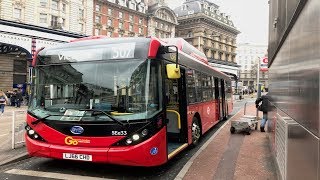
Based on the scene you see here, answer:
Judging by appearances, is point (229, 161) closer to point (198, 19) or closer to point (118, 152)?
point (118, 152)

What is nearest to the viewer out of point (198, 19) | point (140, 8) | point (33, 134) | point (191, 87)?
point (33, 134)

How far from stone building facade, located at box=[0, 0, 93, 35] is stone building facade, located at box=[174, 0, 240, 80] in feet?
130

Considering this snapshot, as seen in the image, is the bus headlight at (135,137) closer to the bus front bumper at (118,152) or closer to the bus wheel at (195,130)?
the bus front bumper at (118,152)

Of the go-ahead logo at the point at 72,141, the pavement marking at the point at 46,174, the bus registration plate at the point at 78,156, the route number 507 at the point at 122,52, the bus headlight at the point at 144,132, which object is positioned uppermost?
the route number 507 at the point at 122,52

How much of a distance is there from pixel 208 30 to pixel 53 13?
54298 mm

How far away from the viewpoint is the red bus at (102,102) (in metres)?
6.10

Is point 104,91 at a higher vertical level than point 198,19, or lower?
lower

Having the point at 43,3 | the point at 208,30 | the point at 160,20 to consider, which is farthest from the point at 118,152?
the point at 208,30

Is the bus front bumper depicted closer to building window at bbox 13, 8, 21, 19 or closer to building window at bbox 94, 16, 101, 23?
building window at bbox 13, 8, 21, 19

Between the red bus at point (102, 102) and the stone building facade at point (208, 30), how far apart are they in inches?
3153

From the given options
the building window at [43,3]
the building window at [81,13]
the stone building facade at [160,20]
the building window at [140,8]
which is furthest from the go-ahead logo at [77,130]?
the stone building facade at [160,20]

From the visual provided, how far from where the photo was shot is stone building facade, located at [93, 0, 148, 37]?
6162 cm

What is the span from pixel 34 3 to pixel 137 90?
45.1 meters

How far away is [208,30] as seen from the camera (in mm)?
94188
